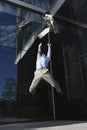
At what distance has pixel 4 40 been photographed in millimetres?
15133

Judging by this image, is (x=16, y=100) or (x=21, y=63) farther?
(x=21, y=63)

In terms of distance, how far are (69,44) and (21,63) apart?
138 inches

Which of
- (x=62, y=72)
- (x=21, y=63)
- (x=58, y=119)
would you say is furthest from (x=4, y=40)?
(x=58, y=119)

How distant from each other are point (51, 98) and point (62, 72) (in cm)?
192

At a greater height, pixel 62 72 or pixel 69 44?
pixel 69 44

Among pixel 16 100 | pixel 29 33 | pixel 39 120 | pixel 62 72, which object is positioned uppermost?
pixel 29 33

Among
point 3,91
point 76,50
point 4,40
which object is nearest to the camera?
point 3,91

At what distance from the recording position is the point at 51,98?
15664mm

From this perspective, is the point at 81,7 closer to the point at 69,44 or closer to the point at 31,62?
the point at 69,44

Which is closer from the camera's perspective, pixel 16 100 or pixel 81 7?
pixel 16 100

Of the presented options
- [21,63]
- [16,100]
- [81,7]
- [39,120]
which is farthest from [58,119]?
[81,7]

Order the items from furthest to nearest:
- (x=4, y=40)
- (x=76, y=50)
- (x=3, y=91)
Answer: (x=76, y=50) < (x=4, y=40) < (x=3, y=91)

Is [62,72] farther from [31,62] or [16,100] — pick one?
[16,100]

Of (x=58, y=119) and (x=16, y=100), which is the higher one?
(x=16, y=100)
